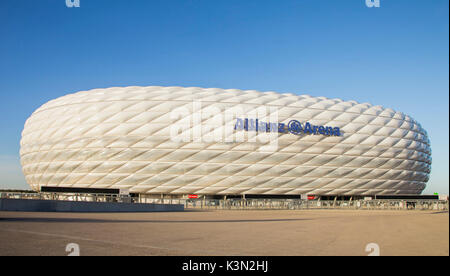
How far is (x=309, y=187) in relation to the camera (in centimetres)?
3959

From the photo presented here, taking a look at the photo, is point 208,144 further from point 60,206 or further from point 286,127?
point 60,206

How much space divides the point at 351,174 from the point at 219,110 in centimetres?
1586

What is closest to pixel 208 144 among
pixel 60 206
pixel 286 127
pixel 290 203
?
pixel 286 127

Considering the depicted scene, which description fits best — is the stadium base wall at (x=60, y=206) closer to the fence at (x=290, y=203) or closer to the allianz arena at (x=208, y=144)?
the fence at (x=290, y=203)

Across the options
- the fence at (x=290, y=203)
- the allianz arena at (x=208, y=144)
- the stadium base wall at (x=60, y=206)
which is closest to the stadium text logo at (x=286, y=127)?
the allianz arena at (x=208, y=144)

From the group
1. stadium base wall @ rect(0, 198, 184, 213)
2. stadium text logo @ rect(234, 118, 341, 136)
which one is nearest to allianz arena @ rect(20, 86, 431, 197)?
stadium text logo @ rect(234, 118, 341, 136)

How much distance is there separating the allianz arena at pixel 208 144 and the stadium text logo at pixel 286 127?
0.10 meters

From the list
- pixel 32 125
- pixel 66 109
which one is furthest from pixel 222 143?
pixel 32 125

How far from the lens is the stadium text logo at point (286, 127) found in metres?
37.4

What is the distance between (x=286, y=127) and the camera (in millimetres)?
38812

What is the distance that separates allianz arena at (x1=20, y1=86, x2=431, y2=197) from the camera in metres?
37.0

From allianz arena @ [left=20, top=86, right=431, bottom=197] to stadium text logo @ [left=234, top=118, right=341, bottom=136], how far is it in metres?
0.10

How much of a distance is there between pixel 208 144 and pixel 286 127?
8194 millimetres
